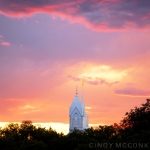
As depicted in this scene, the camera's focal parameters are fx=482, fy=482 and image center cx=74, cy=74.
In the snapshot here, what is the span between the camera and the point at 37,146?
51000 mm

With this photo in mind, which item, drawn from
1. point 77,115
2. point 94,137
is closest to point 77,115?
point 77,115

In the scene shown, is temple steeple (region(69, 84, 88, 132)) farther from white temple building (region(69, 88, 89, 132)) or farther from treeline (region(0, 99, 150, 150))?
treeline (region(0, 99, 150, 150))

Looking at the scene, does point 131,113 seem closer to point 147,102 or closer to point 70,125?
point 147,102

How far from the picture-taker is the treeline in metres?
48.3

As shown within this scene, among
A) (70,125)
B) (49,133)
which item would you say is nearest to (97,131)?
(49,133)

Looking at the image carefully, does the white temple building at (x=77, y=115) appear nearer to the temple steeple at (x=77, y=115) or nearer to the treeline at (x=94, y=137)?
the temple steeple at (x=77, y=115)

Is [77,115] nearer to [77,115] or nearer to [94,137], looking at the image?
[77,115]

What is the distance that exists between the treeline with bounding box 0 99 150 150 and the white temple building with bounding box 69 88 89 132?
49195 mm

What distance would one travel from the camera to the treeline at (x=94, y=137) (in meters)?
48.3

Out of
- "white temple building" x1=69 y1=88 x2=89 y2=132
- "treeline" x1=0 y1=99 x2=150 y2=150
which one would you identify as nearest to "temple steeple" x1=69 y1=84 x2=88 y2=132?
"white temple building" x1=69 y1=88 x2=89 y2=132

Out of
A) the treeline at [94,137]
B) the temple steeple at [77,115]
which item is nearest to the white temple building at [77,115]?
the temple steeple at [77,115]

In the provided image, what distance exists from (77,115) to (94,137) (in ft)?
192

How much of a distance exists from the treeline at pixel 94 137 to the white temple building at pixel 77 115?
49195 mm

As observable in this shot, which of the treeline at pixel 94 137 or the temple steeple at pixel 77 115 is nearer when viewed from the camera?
the treeline at pixel 94 137
